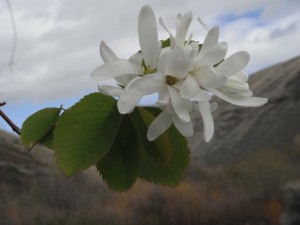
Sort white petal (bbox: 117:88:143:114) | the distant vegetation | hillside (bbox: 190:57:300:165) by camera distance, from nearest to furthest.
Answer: white petal (bbox: 117:88:143:114) < the distant vegetation < hillside (bbox: 190:57:300:165)

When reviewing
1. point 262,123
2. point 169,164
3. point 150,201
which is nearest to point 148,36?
point 169,164

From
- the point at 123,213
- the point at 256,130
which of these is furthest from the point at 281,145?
the point at 123,213

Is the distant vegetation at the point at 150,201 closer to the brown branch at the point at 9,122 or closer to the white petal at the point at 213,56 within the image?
the brown branch at the point at 9,122

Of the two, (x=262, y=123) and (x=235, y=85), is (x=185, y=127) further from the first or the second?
(x=262, y=123)

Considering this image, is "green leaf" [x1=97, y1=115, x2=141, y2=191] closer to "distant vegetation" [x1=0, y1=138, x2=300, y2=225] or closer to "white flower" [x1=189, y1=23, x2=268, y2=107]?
"white flower" [x1=189, y1=23, x2=268, y2=107]

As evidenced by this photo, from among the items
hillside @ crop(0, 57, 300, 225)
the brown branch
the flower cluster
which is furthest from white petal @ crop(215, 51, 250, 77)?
hillside @ crop(0, 57, 300, 225)

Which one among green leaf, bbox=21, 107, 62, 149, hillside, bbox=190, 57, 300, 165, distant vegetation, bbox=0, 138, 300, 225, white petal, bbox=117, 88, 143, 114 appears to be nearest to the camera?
white petal, bbox=117, 88, 143, 114
